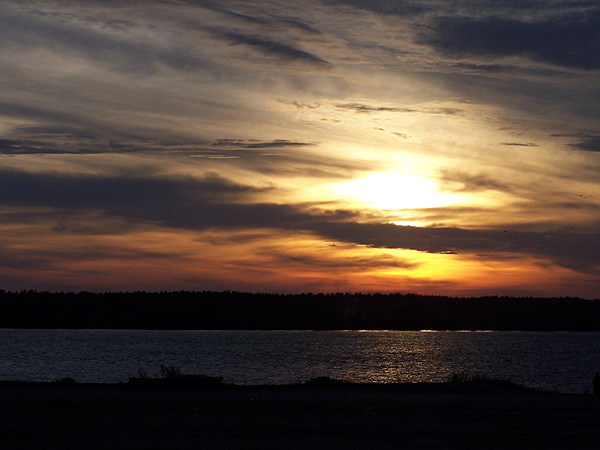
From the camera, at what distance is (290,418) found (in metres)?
20.8

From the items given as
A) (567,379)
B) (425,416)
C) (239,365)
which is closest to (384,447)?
(425,416)

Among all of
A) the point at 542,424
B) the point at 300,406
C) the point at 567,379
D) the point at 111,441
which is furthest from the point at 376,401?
the point at 567,379

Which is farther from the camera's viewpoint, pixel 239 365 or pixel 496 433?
pixel 239 365

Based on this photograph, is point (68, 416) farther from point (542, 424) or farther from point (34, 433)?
point (542, 424)

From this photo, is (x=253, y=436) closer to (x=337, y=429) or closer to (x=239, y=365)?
(x=337, y=429)

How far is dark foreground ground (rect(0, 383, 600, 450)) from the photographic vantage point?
54.4ft

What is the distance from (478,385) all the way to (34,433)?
775 inches

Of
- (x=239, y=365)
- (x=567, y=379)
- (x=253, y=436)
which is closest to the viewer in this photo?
(x=253, y=436)

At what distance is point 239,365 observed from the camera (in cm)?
8200

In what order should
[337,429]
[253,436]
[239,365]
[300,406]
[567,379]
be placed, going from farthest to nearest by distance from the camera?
[239,365] < [567,379] < [300,406] < [337,429] < [253,436]

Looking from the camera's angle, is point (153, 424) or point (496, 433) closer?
point (496, 433)

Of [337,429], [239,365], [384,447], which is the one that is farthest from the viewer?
[239,365]

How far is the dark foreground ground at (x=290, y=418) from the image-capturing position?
16594mm

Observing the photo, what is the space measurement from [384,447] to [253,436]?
324cm
